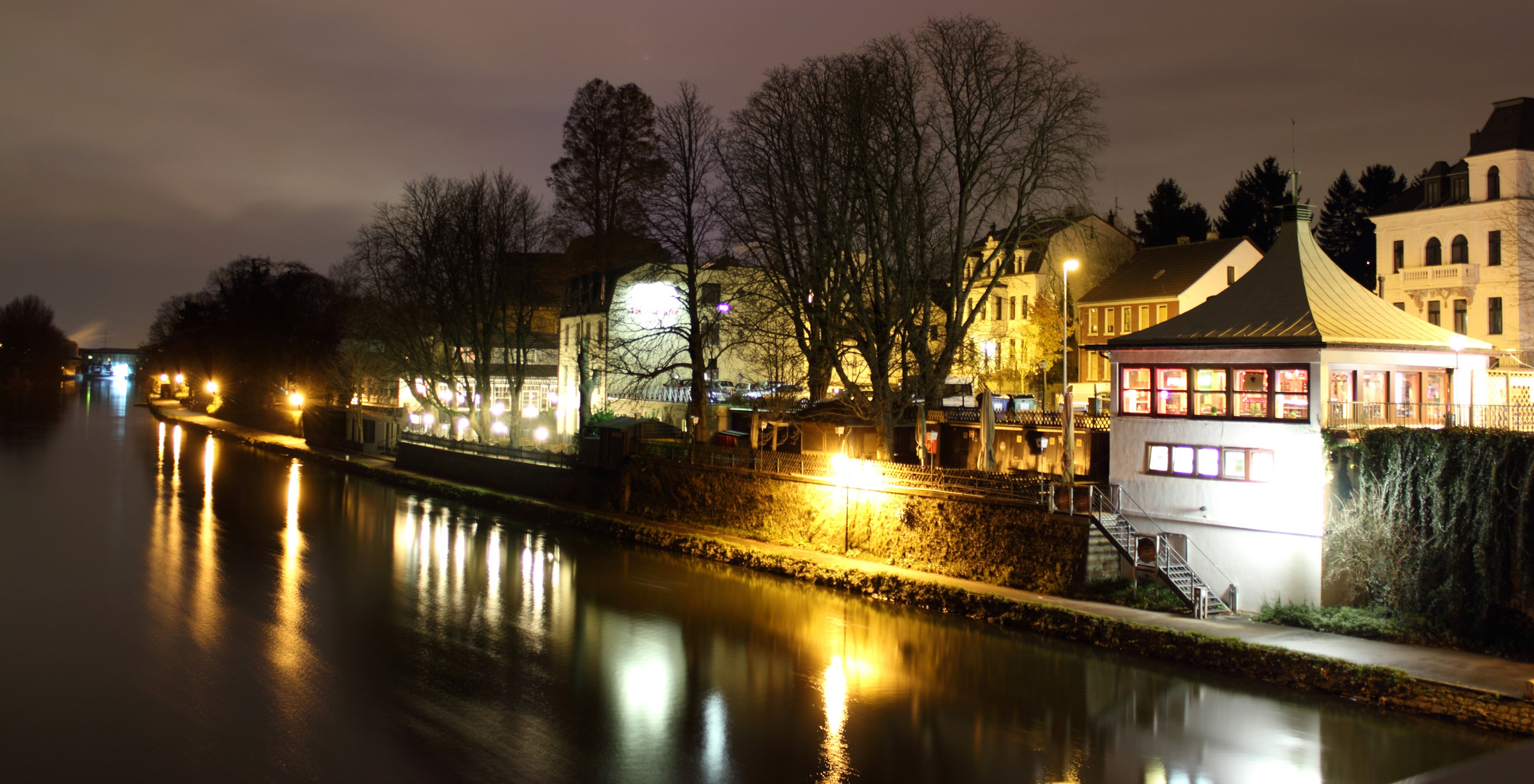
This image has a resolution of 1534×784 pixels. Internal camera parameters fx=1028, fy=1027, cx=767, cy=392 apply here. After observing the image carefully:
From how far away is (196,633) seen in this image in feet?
67.4

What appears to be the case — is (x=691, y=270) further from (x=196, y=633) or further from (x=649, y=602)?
(x=196, y=633)

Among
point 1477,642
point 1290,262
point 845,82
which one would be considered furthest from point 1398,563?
point 845,82

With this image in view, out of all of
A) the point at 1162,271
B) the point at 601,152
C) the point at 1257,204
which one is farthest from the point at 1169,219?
the point at 601,152

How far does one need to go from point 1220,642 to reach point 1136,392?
6922 millimetres

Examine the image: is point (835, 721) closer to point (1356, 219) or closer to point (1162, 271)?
point (1162, 271)

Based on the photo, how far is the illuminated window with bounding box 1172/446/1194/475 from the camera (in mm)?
22531

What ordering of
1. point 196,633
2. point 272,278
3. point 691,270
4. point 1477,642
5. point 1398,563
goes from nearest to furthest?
point 1477,642 → point 1398,563 → point 196,633 → point 691,270 → point 272,278

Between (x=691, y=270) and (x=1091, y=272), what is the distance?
930 inches

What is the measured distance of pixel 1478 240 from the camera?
37.5 metres

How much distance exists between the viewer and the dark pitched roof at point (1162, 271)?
149ft

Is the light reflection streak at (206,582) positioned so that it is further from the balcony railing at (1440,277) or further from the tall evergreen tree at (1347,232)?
the tall evergreen tree at (1347,232)

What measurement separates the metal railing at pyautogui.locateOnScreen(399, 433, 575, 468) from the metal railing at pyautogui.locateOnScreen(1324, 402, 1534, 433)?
26.1 m

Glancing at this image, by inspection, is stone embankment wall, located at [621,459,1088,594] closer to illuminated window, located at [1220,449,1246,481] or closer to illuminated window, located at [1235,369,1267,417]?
illuminated window, located at [1220,449,1246,481]

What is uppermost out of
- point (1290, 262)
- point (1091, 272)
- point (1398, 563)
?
point (1091, 272)
